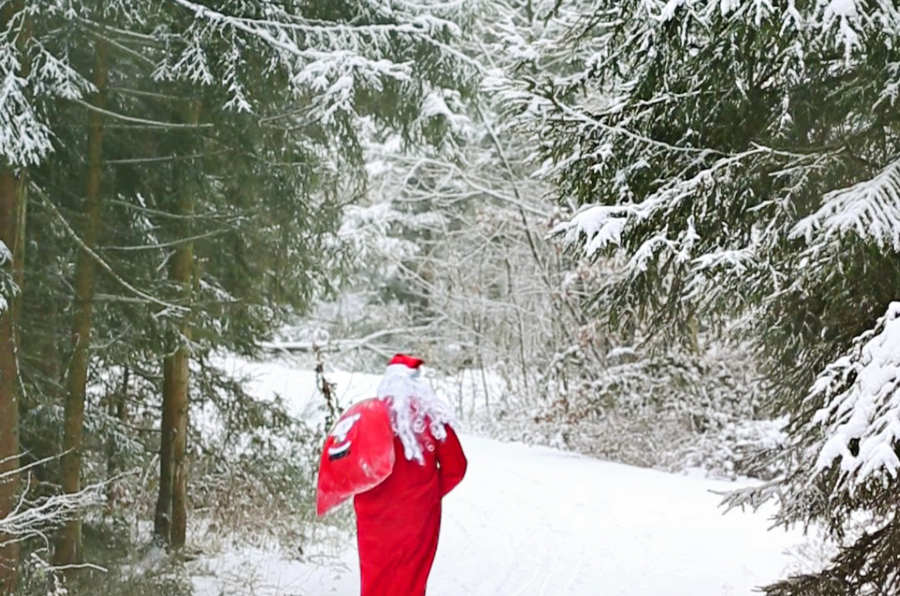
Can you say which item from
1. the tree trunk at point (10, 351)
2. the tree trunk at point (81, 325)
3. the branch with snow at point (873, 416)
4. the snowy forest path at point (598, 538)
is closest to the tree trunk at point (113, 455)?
the tree trunk at point (81, 325)

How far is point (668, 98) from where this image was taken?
5.34 m

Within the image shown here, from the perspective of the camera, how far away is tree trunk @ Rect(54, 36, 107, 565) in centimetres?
698

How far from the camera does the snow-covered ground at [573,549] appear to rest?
320 inches

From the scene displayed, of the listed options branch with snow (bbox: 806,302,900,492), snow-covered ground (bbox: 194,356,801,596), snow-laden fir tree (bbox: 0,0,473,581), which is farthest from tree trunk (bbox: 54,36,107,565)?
branch with snow (bbox: 806,302,900,492)

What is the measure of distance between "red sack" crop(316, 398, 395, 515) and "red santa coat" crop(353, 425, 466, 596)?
15 cm

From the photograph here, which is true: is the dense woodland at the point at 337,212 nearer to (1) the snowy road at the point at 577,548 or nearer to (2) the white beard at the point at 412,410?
(1) the snowy road at the point at 577,548

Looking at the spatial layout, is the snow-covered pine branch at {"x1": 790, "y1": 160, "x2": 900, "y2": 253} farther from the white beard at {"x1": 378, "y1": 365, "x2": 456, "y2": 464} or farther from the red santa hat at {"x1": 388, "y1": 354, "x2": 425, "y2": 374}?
the red santa hat at {"x1": 388, "y1": 354, "x2": 425, "y2": 374}

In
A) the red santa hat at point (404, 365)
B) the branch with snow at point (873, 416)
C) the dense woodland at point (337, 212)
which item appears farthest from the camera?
the red santa hat at point (404, 365)

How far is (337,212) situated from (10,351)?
4068 mm

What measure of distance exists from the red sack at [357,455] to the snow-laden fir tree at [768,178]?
1.43m

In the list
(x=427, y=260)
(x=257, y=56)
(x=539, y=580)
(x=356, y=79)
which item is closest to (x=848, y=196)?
(x=356, y=79)

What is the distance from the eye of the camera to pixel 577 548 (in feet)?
31.3

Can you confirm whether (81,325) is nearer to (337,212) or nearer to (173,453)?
(173,453)

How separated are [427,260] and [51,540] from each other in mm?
15485
